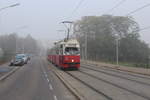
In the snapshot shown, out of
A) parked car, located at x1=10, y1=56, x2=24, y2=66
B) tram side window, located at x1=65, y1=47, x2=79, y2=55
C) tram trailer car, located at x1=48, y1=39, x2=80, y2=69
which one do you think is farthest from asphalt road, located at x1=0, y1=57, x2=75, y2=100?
parked car, located at x1=10, y1=56, x2=24, y2=66

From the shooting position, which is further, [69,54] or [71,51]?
[71,51]

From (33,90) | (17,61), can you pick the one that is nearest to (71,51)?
(33,90)

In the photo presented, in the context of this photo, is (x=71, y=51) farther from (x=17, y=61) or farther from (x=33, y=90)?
(x=17, y=61)

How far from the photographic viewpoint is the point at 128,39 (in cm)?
6788

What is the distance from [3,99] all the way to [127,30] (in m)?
64.0

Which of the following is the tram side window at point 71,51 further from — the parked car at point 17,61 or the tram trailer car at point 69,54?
the parked car at point 17,61

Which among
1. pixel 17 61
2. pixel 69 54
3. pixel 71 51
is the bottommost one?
pixel 17 61

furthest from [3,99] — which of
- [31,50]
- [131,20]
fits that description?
[31,50]

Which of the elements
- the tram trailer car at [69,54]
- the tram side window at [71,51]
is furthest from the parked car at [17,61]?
the tram side window at [71,51]

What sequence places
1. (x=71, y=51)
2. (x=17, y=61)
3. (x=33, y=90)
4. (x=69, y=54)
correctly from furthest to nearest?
(x=17, y=61)
(x=71, y=51)
(x=69, y=54)
(x=33, y=90)

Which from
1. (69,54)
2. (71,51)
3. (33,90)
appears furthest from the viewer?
(71,51)

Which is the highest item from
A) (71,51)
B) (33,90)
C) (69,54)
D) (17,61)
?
(71,51)

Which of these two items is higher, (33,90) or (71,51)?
(71,51)

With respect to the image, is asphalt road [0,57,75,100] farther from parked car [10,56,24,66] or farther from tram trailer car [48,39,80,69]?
parked car [10,56,24,66]
